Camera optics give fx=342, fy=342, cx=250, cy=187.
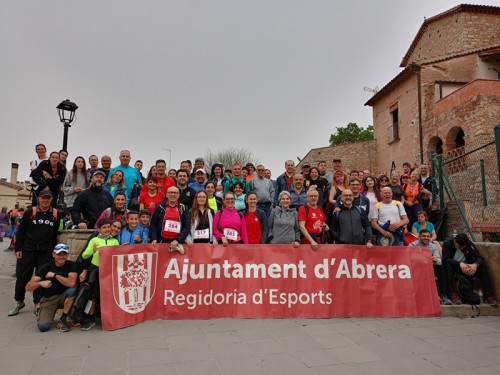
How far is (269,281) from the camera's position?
536 cm

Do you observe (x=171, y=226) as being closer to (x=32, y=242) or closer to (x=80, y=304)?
(x=80, y=304)

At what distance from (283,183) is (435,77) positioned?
17.5 meters

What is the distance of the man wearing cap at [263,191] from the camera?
294 inches

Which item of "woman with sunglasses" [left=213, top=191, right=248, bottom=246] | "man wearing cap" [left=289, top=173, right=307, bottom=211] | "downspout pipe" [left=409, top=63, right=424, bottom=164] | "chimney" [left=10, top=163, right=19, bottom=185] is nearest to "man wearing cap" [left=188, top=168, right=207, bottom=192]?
"woman with sunglasses" [left=213, top=191, right=248, bottom=246]

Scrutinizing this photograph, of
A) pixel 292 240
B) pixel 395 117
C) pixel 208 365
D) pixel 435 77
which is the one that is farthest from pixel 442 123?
pixel 208 365

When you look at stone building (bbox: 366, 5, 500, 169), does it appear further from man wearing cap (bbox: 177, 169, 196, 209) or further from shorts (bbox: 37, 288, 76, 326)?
shorts (bbox: 37, 288, 76, 326)

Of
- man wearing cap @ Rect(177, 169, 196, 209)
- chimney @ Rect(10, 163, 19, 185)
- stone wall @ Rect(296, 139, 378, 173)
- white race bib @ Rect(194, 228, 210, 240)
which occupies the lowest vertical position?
white race bib @ Rect(194, 228, 210, 240)

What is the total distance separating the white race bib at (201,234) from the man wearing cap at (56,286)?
6.01 feet

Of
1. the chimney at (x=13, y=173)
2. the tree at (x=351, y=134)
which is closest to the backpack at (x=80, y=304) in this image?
the tree at (x=351, y=134)

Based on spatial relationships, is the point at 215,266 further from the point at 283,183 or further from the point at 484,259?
the point at 484,259

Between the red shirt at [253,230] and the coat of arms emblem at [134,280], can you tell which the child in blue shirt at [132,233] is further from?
the red shirt at [253,230]

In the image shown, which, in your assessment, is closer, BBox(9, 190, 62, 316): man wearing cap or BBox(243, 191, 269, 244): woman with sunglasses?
BBox(9, 190, 62, 316): man wearing cap

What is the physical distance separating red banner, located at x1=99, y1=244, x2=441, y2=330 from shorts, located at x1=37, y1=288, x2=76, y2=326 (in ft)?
2.11

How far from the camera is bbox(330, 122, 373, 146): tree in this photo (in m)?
45.2
